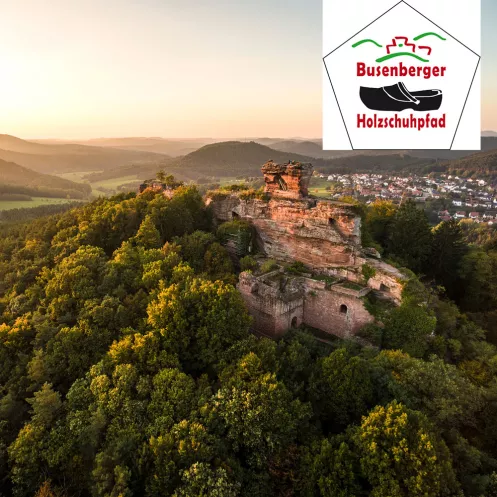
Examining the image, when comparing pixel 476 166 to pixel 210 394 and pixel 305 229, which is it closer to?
pixel 305 229

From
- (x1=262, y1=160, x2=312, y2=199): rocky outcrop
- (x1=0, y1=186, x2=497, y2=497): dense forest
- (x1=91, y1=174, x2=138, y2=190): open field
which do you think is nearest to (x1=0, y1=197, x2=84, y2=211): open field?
(x1=91, y1=174, x2=138, y2=190): open field

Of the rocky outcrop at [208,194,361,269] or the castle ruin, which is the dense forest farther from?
the rocky outcrop at [208,194,361,269]

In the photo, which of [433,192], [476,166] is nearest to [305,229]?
[433,192]

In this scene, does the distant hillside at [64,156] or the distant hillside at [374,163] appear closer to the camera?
the distant hillside at [64,156]

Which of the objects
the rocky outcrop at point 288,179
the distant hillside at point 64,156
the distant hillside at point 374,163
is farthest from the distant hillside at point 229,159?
the rocky outcrop at point 288,179

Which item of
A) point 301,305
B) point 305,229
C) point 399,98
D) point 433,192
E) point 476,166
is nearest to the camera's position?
point 399,98

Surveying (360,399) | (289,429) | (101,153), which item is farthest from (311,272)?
(101,153)

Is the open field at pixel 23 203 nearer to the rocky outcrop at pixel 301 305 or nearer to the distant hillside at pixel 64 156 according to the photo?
the distant hillside at pixel 64 156
